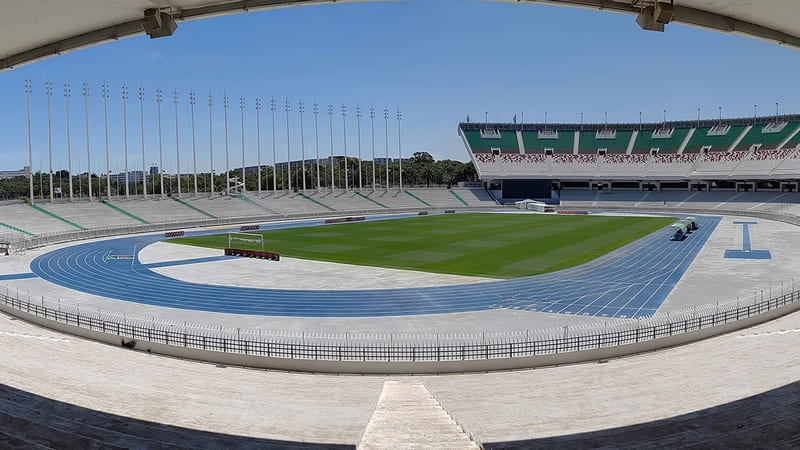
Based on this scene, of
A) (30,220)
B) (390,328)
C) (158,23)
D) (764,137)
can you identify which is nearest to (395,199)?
(30,220)

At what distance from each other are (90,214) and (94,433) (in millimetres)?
55530

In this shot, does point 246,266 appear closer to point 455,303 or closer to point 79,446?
point 455,303

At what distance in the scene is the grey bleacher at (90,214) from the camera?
185 feet

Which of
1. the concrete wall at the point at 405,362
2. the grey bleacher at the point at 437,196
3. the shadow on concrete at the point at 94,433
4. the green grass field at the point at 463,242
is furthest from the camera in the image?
the grey bleacher at the point at 437,196

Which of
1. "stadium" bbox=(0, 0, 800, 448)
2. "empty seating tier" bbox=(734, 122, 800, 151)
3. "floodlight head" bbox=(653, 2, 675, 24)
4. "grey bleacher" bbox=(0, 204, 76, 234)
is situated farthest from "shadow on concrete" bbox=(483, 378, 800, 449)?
"empty seating tier" bbox=(734, 122, 800, 151)

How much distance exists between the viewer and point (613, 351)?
54.3 feet

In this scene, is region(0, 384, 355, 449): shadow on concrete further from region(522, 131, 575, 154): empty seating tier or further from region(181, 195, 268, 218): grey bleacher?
region(522, 131, 575, 154): empty seating tier

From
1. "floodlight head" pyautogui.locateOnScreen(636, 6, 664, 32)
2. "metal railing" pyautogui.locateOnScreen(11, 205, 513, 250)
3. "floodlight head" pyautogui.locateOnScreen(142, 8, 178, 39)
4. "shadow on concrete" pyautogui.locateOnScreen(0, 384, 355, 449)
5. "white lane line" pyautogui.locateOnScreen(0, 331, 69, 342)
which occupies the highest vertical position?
"floodlight head" pyautogui.locateOnScreen(142, 8, 178, 39)

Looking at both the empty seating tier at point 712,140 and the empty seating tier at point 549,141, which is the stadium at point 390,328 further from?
the empty seating tier at point 549,141

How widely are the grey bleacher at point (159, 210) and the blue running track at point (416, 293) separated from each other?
2662cm

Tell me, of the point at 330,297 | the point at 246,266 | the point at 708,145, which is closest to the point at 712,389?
the point at 330,297

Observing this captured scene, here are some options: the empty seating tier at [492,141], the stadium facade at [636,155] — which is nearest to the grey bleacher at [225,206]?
the stadium facade at [636,155]

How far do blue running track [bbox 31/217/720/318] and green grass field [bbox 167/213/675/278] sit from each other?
3.00 m

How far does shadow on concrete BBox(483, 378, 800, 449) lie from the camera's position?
964 centimetres
